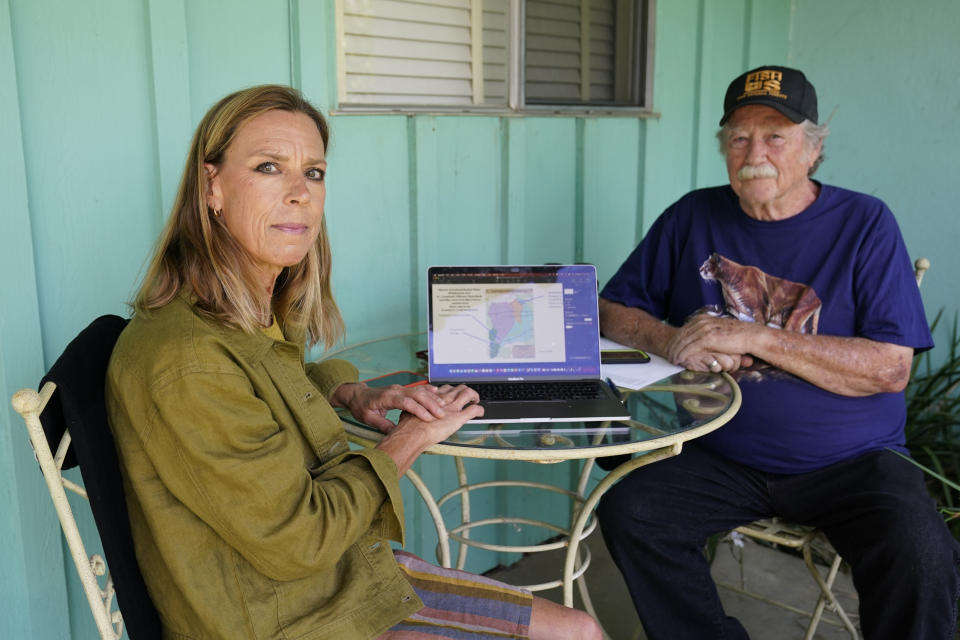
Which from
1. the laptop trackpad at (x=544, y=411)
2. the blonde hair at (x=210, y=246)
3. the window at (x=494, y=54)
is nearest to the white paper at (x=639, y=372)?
the laptop trackpad at (x=544, y=411)

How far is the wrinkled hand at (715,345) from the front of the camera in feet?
7.29

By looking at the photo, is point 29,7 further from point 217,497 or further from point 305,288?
point 217,497

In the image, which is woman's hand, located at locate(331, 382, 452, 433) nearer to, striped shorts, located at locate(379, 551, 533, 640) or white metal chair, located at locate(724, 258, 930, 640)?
striped shorts, located at locate(379, 551, 533, 640)

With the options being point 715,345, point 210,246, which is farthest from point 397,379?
point 715,345

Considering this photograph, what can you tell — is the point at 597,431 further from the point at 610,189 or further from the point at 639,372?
the point at 610,189

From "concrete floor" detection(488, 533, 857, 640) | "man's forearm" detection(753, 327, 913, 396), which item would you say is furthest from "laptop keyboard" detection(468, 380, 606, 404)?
"concrete floor" detection(488, 533, 857, 640)

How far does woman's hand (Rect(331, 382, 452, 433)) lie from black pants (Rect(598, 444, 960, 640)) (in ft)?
2.36

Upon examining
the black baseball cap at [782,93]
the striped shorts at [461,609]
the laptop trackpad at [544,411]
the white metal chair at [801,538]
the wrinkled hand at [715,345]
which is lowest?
the white metal chair at [801,538]

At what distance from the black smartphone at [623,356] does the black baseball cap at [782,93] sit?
803 mm

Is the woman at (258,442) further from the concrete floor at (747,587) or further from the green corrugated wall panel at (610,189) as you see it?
the green corrugated wall panel at (610,189)

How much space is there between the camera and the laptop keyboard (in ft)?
6.40

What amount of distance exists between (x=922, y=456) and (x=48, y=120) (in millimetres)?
3084

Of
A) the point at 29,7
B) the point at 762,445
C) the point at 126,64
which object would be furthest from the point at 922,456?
the point at 29,7

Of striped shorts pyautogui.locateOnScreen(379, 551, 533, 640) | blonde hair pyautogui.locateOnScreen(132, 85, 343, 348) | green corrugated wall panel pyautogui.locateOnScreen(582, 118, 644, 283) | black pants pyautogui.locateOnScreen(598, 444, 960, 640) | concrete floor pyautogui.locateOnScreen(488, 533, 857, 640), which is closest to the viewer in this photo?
blonde hair pyautogui.locateOnScreen(132, 85, 343, 348)
